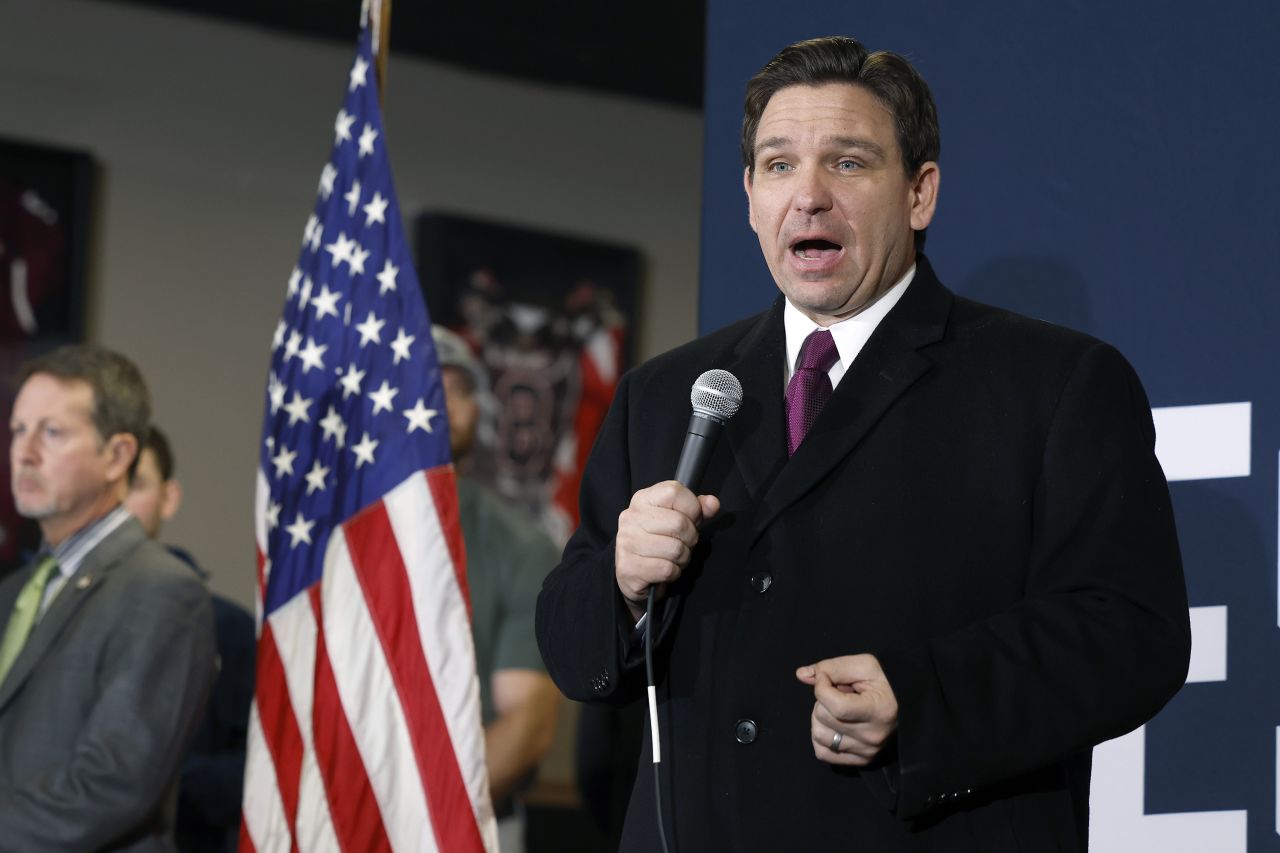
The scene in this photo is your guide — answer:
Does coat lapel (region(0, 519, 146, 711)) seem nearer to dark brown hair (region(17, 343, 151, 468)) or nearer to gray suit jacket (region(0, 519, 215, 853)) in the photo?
gray suit jacket (region(0, 519, 215, 853))

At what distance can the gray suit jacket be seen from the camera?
10.5 ft

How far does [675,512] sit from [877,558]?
256 millimetres

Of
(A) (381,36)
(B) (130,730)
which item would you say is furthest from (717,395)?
(A) (381,36)

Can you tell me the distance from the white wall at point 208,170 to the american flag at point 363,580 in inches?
141

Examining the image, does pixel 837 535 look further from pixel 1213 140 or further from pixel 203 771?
pixel 203 771

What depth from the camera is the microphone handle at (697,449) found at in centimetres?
177

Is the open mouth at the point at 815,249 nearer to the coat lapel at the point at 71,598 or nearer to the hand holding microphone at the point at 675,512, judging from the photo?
the hand holding microphone at the point at 675,512

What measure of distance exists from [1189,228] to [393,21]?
5.28 metres

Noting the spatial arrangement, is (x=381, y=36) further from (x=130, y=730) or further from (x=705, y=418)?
(x=705, y=418)

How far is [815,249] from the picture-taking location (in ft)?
6.46

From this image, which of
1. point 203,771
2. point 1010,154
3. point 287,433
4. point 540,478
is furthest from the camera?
point 540,478

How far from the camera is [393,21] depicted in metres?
7.30

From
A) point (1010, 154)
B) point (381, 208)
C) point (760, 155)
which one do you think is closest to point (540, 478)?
point (381, 208)

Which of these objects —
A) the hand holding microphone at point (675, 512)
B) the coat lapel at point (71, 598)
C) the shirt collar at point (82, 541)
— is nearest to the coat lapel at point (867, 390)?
the hand holding microphone at point (675, 512)
